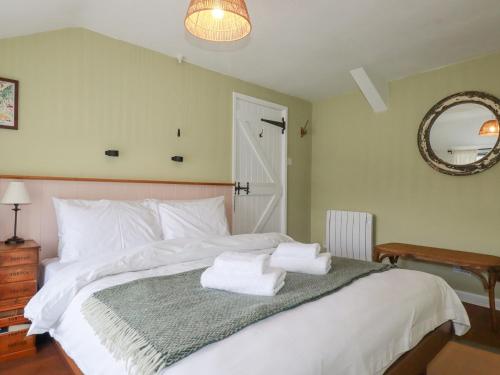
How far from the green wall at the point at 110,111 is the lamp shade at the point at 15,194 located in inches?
9.9

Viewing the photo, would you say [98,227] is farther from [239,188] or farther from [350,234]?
[350,234]

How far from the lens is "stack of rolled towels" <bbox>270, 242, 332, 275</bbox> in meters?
1.85

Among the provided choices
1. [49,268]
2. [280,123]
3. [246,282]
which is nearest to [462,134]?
[280,123]

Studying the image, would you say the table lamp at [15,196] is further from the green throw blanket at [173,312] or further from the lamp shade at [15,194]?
the green throw blanket at [173,312]

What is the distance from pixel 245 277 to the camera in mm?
1503

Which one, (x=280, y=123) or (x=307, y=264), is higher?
(x=280, y=123)

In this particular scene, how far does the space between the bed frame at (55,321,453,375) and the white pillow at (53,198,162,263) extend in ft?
2.40

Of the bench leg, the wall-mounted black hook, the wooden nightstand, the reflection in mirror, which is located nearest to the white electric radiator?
the reflection in mirror

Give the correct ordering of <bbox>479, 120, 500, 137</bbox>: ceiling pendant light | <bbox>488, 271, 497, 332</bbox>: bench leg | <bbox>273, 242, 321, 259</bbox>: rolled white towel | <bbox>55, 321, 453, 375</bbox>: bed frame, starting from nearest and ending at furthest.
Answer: <bbox>55, 321, 453, 375</bbox>: bed frame, <bbox>273, 242, 321, 259</bbox>: rolled white towel, <bbox>488, 271, 497, 332</bbox>: bench leg, <bbox>479, 120, 500, 137</bbox>: ceiling pendant light

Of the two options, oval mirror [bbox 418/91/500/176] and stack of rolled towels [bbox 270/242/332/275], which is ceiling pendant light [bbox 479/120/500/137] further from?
stack of rolled towels [bbox 270/242/332/275]

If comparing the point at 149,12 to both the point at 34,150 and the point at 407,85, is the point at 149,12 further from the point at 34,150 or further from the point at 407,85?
the point at 407,85

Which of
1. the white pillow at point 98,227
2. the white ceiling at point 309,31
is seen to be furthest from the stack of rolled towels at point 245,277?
the white ceiling at point 309,31

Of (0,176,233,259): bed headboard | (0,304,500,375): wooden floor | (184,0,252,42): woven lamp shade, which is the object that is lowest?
(0,304,500,375): wooden floor

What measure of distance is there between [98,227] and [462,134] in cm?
351
